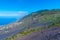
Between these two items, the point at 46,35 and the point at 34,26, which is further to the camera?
the point at 34,26

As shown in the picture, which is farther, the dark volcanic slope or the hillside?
the hillside

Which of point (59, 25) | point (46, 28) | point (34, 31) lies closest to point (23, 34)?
point (34, 31)

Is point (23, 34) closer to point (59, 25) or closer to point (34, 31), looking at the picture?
point (34, 31)

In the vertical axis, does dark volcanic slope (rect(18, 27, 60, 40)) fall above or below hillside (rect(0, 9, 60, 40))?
below

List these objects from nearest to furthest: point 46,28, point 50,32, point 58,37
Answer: point 58,37
point 50,32
point 46,28

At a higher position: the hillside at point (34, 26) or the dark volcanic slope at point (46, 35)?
the hillside at point (34, 26)

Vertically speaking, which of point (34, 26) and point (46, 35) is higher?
point (34, 26)

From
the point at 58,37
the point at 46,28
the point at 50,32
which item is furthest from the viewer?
the point at 46,28

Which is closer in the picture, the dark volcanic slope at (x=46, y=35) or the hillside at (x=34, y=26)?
the dark volcanic slope at (x=46, y=35)
